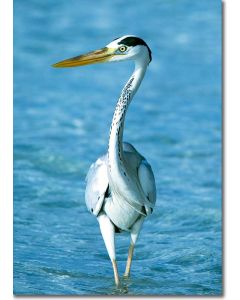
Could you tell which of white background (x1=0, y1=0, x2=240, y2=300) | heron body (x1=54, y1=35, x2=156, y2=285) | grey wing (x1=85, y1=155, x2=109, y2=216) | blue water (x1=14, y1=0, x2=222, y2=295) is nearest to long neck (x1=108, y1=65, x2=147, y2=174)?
heron body (x1=54, y1=35, x2=156, y2=285)

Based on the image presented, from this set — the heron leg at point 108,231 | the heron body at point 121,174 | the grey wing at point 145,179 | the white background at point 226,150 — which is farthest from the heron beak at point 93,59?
the heron leg at point 108,231

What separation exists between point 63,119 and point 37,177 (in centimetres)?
138

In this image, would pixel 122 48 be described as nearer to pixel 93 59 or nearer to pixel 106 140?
pixel 93 59

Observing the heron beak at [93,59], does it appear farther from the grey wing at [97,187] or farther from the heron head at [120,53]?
the grey wing at [97,187]

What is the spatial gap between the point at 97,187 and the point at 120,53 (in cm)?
55

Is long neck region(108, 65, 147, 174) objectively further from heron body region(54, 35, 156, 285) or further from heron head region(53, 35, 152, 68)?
heron head region(53, 35, 152, 68)

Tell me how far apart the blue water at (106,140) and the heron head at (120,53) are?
93cm

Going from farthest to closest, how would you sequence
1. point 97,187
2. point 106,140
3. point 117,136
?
1. point 106,140
2. point 97,187
3. point 117,136

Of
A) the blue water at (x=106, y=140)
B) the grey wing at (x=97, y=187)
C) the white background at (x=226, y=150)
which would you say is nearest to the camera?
the white background at (x=226, y=150)

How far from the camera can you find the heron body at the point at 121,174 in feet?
13.4

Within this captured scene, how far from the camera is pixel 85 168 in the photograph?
6.60 metres

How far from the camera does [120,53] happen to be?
4094 millimetres

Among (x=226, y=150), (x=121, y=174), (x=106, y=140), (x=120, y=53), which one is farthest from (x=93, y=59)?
(x=106, y=140)
